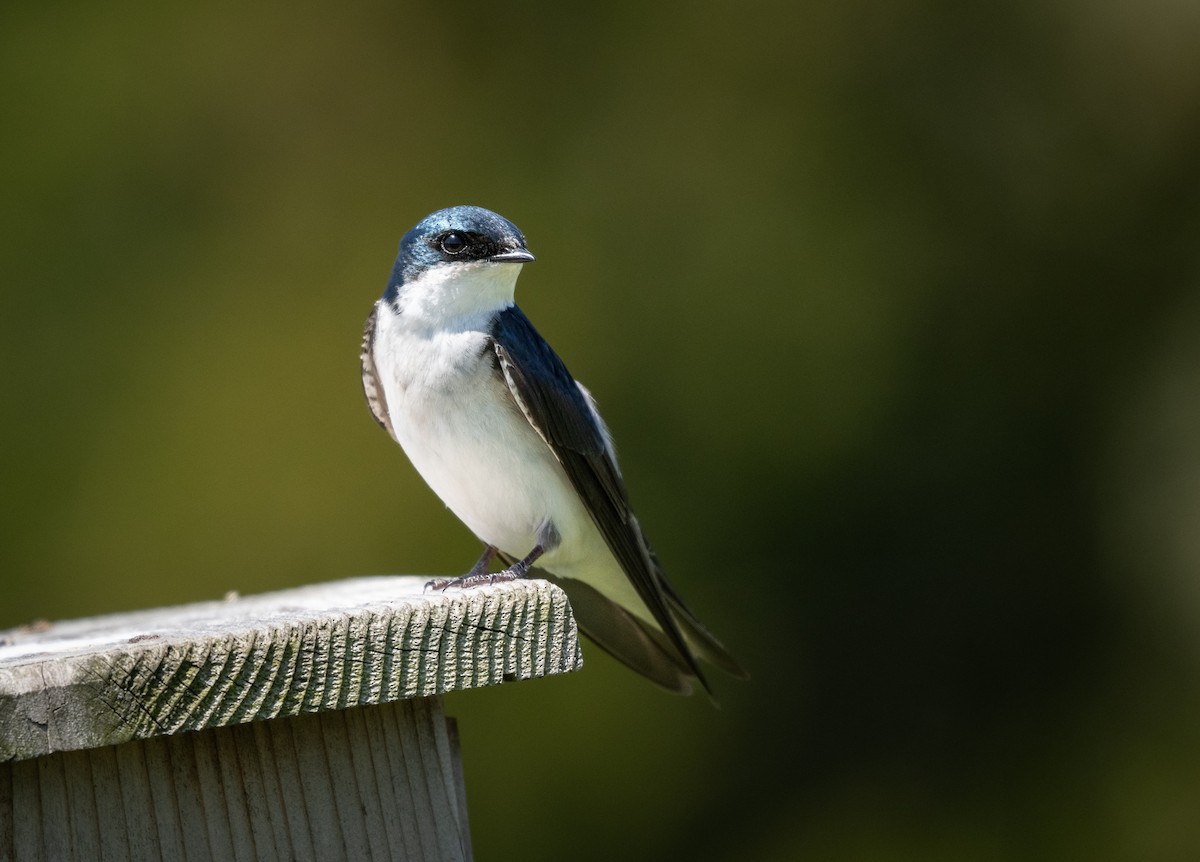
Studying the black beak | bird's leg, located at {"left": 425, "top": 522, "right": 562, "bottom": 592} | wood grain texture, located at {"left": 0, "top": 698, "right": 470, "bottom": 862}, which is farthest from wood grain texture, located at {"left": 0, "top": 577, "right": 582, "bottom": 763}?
the black beak

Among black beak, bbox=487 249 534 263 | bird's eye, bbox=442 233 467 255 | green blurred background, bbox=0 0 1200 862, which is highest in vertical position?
bird's eye, bbox=442 233 467 255

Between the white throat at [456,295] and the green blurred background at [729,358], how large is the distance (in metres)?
1.78

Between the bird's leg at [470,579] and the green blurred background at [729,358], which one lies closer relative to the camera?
the bird's leg at [470,579]

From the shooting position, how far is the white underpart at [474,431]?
2648 mm

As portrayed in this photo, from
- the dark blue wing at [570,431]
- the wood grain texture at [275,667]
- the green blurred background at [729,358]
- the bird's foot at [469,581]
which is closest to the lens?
the wood grain texture at [275,667]

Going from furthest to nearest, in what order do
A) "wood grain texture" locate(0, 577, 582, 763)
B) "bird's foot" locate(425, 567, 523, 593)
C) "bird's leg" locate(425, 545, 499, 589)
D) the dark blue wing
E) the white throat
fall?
1. the white throat
2. the dark blue wing
3. "bird's leg" locate(425, 545, 499, 589)
4. "bird's foot" locate(425, 567, 523, 593)
5. "wood grain texture" locate(0, 577, 582, 763)

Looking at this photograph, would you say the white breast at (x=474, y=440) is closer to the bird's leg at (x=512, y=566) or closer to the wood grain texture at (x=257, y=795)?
the bird's leg at (x=512, y=566)

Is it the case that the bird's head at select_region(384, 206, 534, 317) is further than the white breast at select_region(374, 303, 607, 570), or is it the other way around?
the bird's head at select_region(384, 206, 534, 317)

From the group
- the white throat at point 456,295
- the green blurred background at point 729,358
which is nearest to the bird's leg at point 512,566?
the white throat at point 456,295

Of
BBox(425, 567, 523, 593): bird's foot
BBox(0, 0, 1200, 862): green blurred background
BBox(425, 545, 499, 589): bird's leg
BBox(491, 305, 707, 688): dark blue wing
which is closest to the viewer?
BBox(425, 567, 523, 593): bird's foot

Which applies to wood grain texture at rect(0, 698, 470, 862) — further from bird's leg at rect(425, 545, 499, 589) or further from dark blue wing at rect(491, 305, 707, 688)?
dark blue wing at rect(491, 305, 707, 688)

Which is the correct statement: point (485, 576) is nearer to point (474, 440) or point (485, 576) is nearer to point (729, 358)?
point (474, 440)

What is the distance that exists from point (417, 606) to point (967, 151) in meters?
4.15

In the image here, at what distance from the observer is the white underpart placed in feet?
8.69
